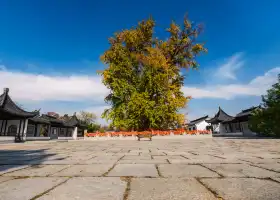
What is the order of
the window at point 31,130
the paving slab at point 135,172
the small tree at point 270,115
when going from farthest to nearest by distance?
the window at point 31,130, the small tree at point 270,115, the paving slab at point 135,172

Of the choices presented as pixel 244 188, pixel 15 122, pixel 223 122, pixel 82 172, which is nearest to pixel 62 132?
pixel 15 122

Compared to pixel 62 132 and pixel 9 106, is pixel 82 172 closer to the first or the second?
pixel 9 106

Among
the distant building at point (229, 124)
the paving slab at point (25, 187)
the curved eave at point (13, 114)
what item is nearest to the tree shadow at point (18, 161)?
the paving slab at point (25, 187)

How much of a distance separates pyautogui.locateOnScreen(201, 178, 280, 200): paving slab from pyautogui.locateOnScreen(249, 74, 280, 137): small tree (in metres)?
17.6

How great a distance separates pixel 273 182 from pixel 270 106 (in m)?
18.9

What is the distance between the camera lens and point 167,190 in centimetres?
139

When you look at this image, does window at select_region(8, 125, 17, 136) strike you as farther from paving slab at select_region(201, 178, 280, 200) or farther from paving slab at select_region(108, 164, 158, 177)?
paving slab at select_region(201, 178, 280, 200)

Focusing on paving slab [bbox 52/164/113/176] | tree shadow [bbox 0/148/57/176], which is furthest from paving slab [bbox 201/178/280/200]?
tree shadow [bbox 0/148/57/176]

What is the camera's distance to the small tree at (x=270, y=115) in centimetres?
1606

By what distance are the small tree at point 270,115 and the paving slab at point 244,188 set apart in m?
17.6

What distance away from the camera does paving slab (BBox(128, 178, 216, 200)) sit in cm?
125

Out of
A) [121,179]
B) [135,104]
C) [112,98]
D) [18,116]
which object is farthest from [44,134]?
[121,179]

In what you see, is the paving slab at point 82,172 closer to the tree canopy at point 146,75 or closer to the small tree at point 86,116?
the tree canopy at point 146,75

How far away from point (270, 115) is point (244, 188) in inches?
746
